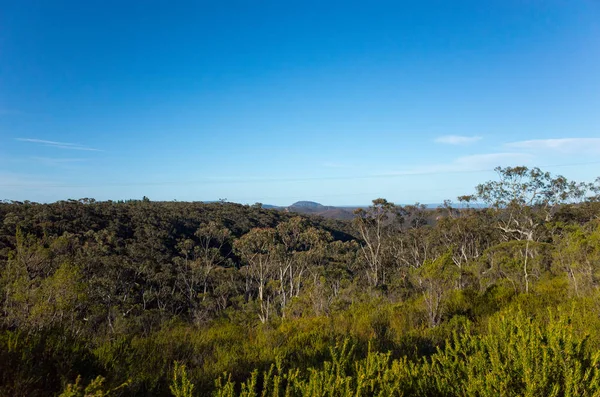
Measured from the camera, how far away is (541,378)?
10.0 feet

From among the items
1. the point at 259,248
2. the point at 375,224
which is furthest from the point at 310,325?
the point at 375,224

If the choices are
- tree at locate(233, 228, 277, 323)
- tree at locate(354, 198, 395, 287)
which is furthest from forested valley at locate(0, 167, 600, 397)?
tree at locate(354, 198, 395, 287)

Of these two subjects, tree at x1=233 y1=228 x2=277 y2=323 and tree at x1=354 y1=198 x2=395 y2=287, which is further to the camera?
tree at x1=354 y1=198 x2=395 y2=287

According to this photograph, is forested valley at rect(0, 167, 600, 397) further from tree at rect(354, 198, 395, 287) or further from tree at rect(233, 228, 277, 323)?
tree at rect(354, 198, 395, 287)

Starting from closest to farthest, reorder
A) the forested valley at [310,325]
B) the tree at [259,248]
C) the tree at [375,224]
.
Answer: the forested valley at [310,325], the tree at [259,248], the tree at [375,224]

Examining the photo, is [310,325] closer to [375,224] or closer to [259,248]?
[259,248]

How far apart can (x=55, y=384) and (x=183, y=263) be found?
31.6m

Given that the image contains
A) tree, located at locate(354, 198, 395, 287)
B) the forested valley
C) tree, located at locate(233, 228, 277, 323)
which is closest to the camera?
the forested valley

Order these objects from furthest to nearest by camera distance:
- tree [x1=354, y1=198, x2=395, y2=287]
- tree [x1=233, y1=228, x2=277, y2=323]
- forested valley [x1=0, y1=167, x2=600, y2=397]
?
tree [x1=354, y1=198, x2=395, y2=287]
tree [x1=233, y1=228, x2=277, y2=323]
forested valley [x1=0, y1=167, x2=600, y2=397]

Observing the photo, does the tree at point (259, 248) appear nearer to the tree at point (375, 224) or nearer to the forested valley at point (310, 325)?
the forested valley at point (310, 325)

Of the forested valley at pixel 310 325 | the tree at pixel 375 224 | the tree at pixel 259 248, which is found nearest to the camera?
the forested valley at pixel 310 325

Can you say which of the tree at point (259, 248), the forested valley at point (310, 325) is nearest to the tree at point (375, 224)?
the forested valley at point (310, 325)

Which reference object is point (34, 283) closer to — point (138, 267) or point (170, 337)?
point (170, 337)

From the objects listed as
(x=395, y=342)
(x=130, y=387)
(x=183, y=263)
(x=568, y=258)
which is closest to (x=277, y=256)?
(x=183, y=263)
